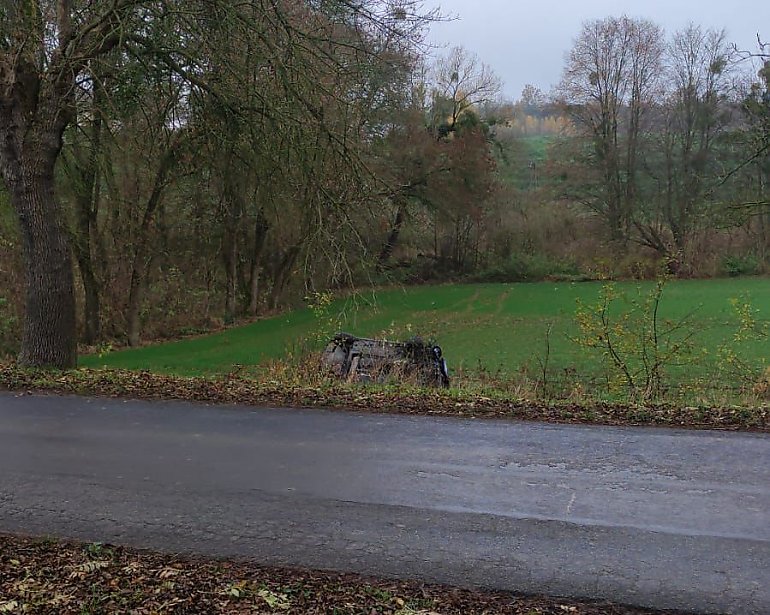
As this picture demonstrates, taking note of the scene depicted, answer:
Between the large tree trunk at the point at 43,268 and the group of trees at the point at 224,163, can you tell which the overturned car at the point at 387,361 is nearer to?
the group of trees at the point at 224,163

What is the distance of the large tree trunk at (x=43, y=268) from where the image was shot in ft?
38.4

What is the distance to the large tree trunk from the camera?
11.7m

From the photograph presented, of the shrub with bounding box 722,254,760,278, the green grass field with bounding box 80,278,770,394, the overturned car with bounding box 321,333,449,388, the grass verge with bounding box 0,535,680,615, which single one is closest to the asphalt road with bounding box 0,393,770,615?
the grass verge with bounding box 0,535,680,615

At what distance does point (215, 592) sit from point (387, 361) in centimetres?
851

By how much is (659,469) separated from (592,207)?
1993 inches

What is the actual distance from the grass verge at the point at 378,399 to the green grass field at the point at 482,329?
6.41 ft

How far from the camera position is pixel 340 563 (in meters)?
4.56

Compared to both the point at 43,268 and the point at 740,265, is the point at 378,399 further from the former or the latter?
the point at 740,265

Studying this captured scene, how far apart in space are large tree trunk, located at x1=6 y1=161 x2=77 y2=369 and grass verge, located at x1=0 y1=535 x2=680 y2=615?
7.95 m

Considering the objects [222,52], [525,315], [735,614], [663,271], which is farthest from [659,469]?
[525,315]

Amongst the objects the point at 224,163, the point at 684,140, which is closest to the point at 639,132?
the point at 684,140

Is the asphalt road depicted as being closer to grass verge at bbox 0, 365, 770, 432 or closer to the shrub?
grass verge at bbox 0, 365, 770, 432

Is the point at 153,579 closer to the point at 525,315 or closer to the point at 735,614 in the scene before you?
the point at 735,614

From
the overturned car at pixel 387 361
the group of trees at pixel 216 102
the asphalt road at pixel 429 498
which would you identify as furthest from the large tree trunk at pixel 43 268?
the overturned car at pixel 387 361
